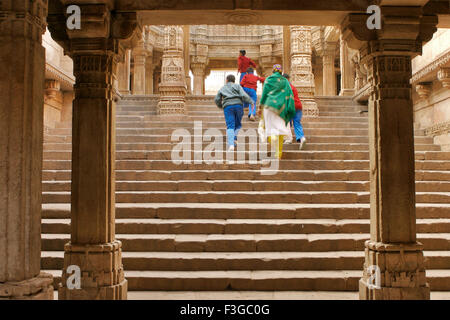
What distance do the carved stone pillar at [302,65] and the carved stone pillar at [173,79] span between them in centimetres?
293

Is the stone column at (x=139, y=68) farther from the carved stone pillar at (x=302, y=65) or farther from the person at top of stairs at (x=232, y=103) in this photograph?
the person at top of stairs at (x=232, y=103)

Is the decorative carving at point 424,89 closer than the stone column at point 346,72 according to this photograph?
Yes

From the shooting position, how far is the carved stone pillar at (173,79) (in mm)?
10023

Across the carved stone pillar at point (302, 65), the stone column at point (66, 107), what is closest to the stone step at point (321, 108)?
the carved stone pillar at point (302, 65)

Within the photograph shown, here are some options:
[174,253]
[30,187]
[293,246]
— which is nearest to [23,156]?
[30,187]

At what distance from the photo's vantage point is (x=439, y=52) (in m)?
8.34

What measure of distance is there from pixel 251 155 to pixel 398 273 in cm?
373

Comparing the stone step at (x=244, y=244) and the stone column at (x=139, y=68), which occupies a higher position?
the stone column at (x=139, y=68)

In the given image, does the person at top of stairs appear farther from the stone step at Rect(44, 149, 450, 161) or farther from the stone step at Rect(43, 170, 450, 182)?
the stone step at Rect(43, 170, 450, 182)

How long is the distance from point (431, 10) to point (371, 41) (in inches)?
25.7

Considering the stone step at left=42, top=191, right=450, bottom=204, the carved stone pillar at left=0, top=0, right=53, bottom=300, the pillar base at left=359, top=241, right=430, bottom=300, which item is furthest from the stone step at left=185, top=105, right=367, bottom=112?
the carved stone pillar at left=0, top=0, right=53, bottom=300

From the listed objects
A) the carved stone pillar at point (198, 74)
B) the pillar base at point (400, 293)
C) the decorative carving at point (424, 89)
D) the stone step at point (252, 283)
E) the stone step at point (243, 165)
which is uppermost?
the carved stone pillar at point (198, 74)

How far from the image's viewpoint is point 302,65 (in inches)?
420
